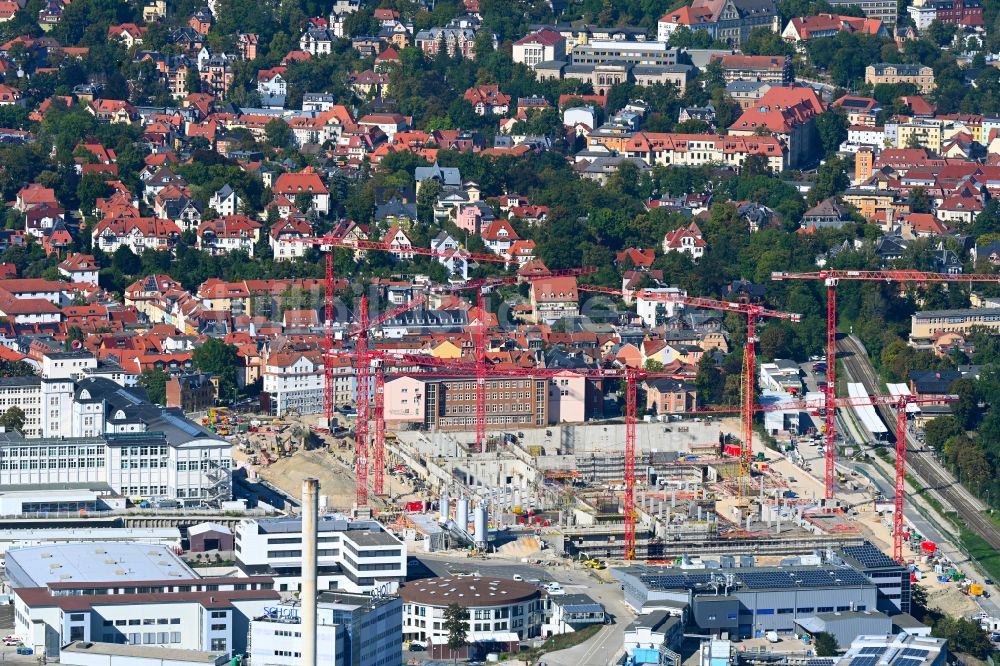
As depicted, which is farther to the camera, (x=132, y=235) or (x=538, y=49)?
(x=538, y=49)

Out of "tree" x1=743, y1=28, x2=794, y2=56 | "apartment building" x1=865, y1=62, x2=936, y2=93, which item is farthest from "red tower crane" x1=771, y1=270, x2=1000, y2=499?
"tree" x1=743, y1=28, x2=794, y2=56

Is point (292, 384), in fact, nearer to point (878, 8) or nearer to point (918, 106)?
point (918, 106)

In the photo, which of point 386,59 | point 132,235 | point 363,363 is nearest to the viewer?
point 363,363

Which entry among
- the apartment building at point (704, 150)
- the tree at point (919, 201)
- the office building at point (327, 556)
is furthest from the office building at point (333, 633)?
the apartment building at point (704, 150)

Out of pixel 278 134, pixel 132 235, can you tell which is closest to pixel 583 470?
pixel 132 235

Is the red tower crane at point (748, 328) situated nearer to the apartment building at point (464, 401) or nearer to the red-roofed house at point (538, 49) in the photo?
the apartment building at point (464, 401)

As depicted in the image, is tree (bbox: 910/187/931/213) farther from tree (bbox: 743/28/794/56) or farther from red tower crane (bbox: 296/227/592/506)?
tree (bbox: 743/28/794/56)
